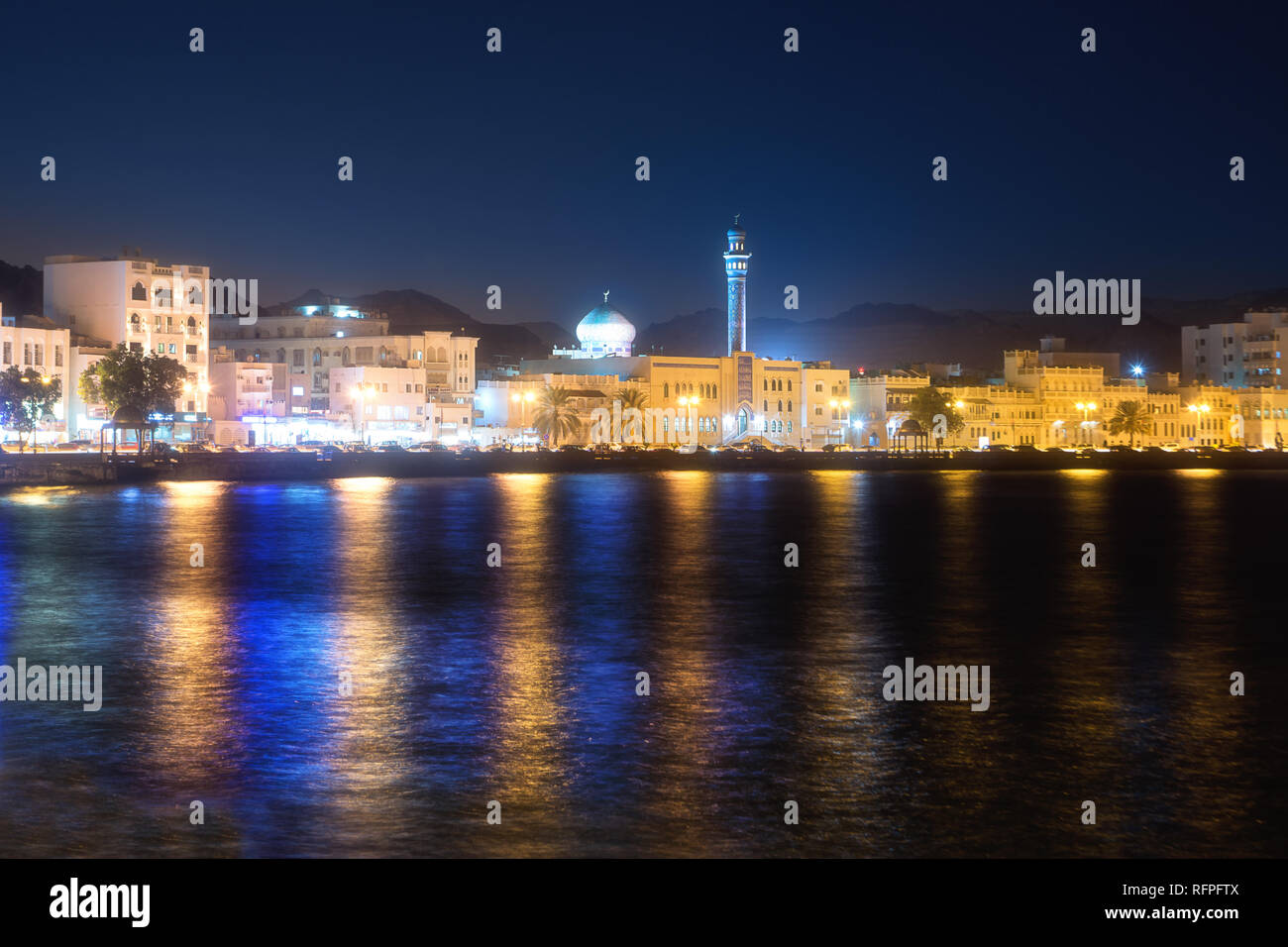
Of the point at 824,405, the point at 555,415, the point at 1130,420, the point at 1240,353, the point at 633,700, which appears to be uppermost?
the point at 1240,353

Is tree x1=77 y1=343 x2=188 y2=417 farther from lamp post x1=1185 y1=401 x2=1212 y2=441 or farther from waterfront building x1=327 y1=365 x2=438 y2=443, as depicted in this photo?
lamp post x1=1185 y1=401 x2=1212 y2=441

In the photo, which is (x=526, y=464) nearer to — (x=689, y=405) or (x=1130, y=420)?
(x=689, y=405)

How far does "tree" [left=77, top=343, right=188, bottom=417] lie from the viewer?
91.7 m

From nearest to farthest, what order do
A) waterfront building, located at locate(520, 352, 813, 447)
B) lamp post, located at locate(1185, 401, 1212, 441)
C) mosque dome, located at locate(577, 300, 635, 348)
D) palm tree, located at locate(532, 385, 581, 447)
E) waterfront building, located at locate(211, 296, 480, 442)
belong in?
waterfront building, located at locate(211, 296, 480, 442), palm tree, located at locate(532, 385, 581, 447), waterfront building, located at locate(520, 352, 813, 447), mosque dome, located at locate(577, 300, 635, 348), lamp post, located at locate(1185, 401, 1212, 441)

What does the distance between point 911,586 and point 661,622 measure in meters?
9.25

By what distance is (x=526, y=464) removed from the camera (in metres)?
112

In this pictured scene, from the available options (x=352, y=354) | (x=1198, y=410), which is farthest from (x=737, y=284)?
(x=1198, y=410)

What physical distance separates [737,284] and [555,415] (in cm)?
2982

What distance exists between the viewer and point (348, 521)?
181 ft

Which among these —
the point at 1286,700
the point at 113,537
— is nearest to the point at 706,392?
the point at 113,537

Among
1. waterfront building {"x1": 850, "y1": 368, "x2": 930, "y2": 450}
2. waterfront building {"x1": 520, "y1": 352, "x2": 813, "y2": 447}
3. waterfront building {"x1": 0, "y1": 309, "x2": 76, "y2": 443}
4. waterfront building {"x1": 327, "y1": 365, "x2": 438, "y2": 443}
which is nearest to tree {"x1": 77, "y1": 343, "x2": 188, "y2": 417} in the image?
waterfront building {"x1": 0, "y1": 309, "x2": 76, "y2": 443}

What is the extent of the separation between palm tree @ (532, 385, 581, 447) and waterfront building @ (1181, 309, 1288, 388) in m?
89.4

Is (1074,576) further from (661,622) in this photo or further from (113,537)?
(113,537)
